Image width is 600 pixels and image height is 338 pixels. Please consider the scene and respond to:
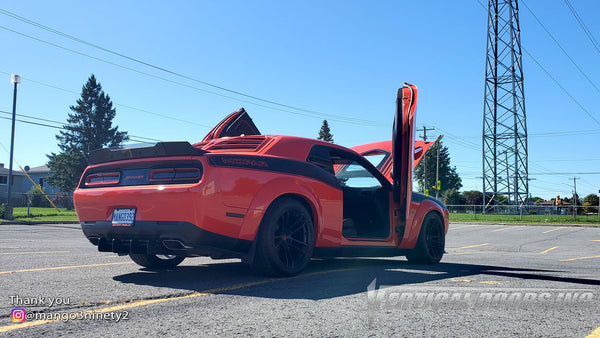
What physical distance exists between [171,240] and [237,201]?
0.65 m

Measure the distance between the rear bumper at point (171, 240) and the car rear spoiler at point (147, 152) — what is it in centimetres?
63

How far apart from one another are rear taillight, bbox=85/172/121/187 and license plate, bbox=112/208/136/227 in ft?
1.23

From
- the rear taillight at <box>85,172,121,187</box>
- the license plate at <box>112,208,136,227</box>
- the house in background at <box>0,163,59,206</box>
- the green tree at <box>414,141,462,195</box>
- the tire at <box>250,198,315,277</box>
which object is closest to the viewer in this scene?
the license plate at <box>112,208,136,227</box>

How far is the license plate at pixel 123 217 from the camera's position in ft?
14.7

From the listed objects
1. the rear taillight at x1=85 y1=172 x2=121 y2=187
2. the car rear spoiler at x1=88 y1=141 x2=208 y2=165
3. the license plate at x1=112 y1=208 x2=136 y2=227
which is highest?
the car rear spoiler at x1=88 y1=141 x2=208 y2=165

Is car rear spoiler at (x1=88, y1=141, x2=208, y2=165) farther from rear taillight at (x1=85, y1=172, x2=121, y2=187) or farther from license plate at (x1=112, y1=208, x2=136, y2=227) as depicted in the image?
license plate at (x1=112, y1=208, x2=136, y2=227)

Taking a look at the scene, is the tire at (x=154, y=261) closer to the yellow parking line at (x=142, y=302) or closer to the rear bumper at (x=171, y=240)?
the rear bumper at (x=171, y=240)

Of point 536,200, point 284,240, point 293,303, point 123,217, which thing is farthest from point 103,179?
point 536,200

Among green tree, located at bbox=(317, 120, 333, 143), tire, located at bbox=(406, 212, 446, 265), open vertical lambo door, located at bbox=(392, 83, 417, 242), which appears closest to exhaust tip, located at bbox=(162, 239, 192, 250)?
open vertical lambo door, located at bbox=(392, 83, 417, 242)

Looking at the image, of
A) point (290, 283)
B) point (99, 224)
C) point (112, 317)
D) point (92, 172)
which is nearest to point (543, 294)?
point (290, 283)

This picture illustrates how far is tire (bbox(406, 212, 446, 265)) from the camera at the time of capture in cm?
677

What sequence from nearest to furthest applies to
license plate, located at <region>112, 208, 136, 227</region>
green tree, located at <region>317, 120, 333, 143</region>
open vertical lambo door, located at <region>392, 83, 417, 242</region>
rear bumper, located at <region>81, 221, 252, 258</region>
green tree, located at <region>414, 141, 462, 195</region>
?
rear bumper, located at <region>81, 221, 252, 258</region>
license plate, located at <region>112, 208, 136, 227</region>
open vertical lambo door, located at <region>392, 83, 417, 242</region>
green tree, located at <region>317, 120, 333, 143</region>
green tree, located at <region>414, 141, 462, 195</region>

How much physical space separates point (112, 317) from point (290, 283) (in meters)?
1.79

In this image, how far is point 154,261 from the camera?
18.7 ft
